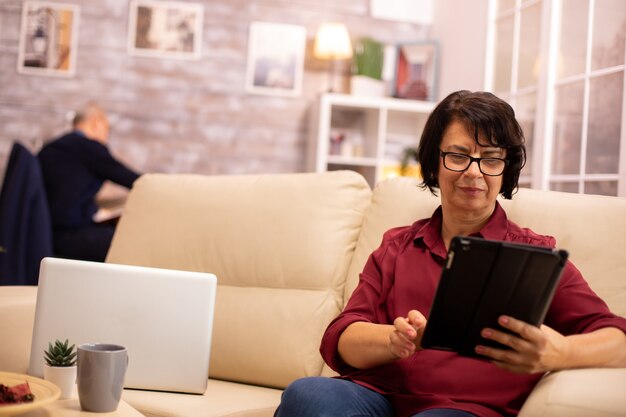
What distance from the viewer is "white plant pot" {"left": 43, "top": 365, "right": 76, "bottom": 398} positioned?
1.49 m

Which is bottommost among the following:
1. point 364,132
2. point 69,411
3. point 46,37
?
point 69,411

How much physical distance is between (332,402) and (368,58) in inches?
153

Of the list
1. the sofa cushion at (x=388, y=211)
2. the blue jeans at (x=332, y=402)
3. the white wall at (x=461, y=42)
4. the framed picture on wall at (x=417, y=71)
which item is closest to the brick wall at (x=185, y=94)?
the framed picture on wall at (x=417, y=71)

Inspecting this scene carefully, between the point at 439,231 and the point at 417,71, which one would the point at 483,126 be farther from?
the point at 417,71

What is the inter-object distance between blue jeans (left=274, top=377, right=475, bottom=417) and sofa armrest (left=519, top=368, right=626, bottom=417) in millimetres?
206

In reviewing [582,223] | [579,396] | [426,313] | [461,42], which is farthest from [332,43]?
[579,396]

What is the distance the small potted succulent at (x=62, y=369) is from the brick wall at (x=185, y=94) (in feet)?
11.6

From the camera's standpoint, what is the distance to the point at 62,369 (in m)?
1.49

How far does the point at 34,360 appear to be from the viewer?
67.7 inches

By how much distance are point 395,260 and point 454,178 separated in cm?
23

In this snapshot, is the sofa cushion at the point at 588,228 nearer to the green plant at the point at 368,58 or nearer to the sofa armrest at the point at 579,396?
the sofa armrest at the point at 579,396

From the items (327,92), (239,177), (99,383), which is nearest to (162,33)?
(327,92)

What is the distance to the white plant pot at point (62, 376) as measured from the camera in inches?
58.7

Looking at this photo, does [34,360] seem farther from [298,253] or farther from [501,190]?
[501,190]
